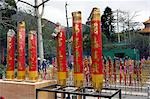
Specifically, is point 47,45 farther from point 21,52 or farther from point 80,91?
point 80,91

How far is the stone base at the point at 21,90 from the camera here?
4.48m

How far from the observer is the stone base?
4.48 metres

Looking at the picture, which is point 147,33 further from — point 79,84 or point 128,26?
point 79,84

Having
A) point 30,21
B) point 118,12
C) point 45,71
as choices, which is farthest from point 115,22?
point 45,71

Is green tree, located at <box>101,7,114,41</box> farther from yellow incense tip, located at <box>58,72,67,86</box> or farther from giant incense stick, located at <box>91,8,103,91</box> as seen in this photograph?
giant incense stick, located at <box>91,8,103,91</box>

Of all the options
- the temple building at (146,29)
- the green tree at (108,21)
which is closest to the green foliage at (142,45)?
the temple building at (146,29)

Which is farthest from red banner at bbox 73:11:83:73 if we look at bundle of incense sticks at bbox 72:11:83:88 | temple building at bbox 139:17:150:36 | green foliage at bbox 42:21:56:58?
temple building at bbox 139:17:150:36

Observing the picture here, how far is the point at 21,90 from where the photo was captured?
4.66 meters

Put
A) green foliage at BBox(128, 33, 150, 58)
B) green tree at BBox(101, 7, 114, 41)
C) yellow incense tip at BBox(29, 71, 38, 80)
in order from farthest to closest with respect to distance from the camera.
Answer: green tree at BBox(101, 7, 114, 41) < green foliage at BBox(128, 33, 150, 58) < yellow incense tip at BBox(29, 71, 38, 80)

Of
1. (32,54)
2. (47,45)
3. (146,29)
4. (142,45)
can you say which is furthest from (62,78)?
(146,29)

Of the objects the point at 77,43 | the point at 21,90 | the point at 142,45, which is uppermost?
the point at 142,45

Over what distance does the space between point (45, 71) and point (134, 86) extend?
348cm

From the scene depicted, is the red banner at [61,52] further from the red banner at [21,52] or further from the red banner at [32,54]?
the red banner at [21,52]

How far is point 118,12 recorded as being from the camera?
27.7 meters
